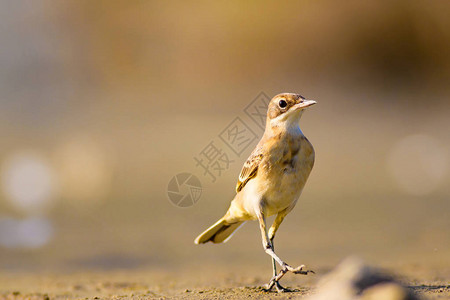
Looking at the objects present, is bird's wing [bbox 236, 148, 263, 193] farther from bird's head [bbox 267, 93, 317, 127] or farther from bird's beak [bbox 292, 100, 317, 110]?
bird's beak [bbox 292, 100, 317, 110]

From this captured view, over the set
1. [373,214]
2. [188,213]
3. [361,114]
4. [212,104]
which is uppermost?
[212,104]

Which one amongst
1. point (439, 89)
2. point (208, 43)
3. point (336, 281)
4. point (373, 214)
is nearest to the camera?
point (336, 281)

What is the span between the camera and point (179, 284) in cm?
899

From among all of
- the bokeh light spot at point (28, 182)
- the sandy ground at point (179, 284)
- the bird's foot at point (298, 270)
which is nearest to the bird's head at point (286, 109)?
the bird's foot at point (298, 270)

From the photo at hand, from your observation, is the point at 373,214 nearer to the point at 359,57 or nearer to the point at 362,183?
the point at 362,183

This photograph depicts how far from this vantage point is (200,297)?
7.02 metres

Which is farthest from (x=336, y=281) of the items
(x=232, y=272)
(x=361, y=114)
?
(x=361, y=114)

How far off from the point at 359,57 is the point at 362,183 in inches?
415

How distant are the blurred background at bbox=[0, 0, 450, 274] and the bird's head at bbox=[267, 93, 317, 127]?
4013 mm

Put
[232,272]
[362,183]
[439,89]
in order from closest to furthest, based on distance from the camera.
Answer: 1. [232,272]
2. [362,183]
3. [439,89]

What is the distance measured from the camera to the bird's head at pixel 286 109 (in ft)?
23.6

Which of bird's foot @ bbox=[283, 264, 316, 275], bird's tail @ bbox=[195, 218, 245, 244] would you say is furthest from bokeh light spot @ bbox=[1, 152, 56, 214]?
bird's foot @ bbox=[283, 264, 316, 275]

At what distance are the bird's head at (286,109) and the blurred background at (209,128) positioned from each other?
13.2 ft

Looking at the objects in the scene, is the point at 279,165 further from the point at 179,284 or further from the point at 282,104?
the point at 179,284
